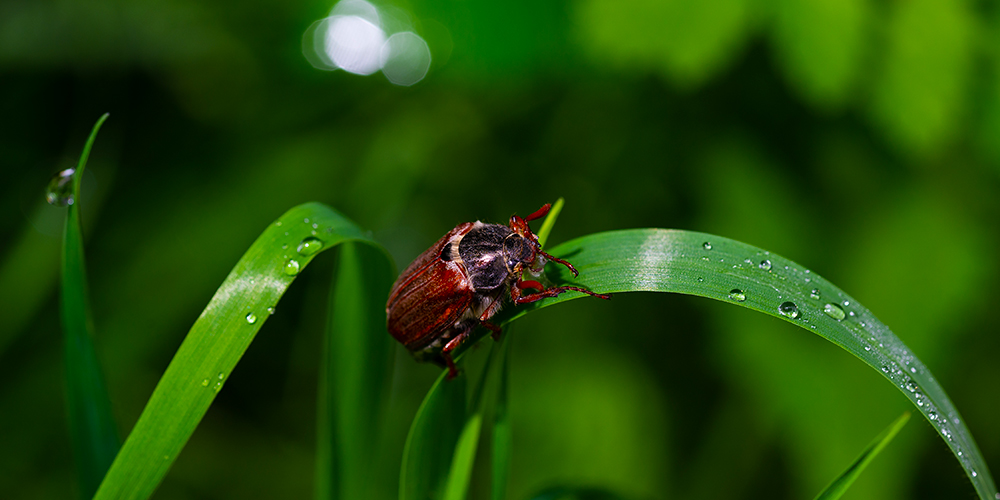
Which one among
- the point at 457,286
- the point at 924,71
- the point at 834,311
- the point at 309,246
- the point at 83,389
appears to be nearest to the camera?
the point at 834,311

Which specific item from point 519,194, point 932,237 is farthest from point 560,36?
point 932,237

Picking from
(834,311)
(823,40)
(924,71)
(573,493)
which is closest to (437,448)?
(573,493)

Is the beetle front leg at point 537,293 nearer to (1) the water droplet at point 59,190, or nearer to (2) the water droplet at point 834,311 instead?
(2) the water droplet at point 834,311

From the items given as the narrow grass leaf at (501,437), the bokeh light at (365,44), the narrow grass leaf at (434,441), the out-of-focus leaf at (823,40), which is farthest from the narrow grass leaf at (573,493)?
the bokeh light at (365,44)

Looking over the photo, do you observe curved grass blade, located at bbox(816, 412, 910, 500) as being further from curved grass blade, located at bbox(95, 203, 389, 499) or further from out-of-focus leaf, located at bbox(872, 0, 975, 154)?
out-of-focus leaf, located at bbox(872, 0, 975, 154)

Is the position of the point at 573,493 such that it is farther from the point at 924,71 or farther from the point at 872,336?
the point at 924,71
